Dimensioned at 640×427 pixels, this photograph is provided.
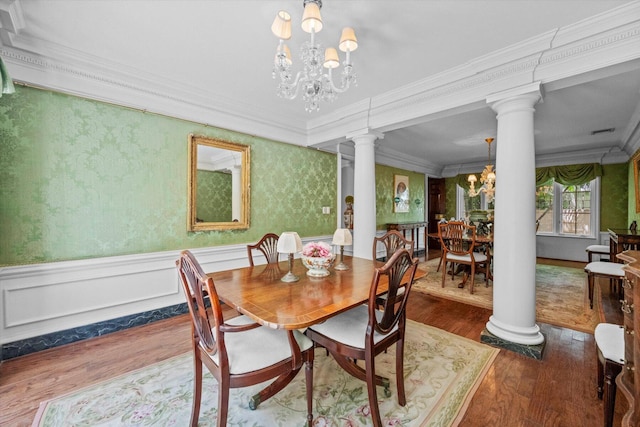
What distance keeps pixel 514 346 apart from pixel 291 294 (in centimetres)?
206

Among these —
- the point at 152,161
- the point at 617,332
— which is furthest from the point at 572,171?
the point at 152,161

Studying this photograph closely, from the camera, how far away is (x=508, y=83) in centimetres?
229

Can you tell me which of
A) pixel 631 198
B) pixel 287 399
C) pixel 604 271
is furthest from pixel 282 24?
pixel 631 198

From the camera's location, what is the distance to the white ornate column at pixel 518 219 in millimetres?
2238

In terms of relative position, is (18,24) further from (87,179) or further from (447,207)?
(447,207)

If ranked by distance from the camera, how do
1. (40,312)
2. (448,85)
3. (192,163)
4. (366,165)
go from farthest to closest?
(366,165) < (192,163) < (448,85) < (40,312)

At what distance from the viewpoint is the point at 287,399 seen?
170 cm

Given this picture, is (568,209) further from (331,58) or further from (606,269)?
(331,58)

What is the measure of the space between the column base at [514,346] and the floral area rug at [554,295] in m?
0.93

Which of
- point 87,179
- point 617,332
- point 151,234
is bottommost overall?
point 617,332

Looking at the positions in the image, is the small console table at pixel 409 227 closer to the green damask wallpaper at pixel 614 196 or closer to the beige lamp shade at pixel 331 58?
the green damask wallpaper at pixel 614 196

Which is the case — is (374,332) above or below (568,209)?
below

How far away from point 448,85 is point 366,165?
4.16ft

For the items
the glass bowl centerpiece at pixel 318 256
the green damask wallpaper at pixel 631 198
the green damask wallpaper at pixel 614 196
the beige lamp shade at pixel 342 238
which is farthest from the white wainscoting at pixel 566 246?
the glass bowl centerpiece at pixel 318 256
